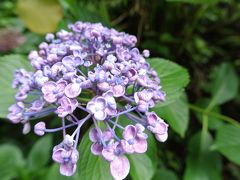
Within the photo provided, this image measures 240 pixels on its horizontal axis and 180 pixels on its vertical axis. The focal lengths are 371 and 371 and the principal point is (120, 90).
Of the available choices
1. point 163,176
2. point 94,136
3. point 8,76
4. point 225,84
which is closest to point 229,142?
point 163,176

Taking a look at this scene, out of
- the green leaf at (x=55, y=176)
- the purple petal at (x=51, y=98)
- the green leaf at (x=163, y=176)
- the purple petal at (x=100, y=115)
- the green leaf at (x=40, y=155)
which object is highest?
the purple petal at (x=51, y=98)

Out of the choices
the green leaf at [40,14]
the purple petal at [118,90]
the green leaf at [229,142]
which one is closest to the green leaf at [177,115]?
the green leaf at [229,142]

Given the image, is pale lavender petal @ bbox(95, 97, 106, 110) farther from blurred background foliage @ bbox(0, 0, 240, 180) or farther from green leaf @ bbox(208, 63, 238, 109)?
green leaf @ bbox(208, 63, 238, 109)

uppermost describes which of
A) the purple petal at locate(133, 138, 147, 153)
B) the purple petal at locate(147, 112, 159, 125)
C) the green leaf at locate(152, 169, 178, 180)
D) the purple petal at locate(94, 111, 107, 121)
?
the purple petal at locate(94, 111, 107, 121)

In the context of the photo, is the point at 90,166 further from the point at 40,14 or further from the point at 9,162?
the point at 40,14

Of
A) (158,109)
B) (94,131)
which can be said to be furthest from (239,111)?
(94,131)

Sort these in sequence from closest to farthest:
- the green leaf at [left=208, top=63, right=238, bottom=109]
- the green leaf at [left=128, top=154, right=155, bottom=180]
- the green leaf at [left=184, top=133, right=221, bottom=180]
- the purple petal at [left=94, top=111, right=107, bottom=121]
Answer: the purple petal at [left=94, top=111, right=107, bottom=121], the green leaf at [left=128, top=154, right=155, bottom=180], the green leaf at [left=184, top=133, right=221, bottom=180], the green leaf at [left=208, top=63, right=238, bottom=109]

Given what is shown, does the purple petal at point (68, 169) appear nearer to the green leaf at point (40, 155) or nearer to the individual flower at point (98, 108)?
the individual flower at point (98, 108)

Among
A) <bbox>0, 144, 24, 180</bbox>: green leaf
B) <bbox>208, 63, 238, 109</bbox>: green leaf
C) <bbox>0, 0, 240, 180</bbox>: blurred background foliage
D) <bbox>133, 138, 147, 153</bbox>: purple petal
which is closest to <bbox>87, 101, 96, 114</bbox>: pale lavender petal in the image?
<bbox>133, 138, 147, 153</bbox>: purple petal
